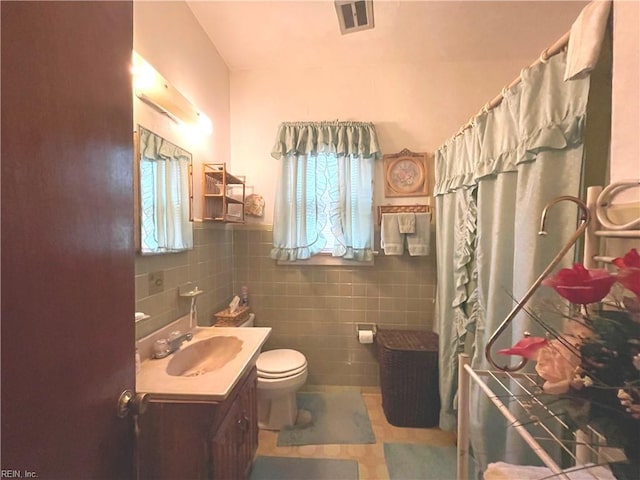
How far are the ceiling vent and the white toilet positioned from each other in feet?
7.20

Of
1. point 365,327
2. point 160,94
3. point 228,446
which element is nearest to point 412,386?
point 365,327

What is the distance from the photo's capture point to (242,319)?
83.5 inches

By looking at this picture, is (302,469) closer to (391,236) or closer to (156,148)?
(391,236)

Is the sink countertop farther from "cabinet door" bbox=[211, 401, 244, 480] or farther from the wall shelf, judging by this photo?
the wall shelf

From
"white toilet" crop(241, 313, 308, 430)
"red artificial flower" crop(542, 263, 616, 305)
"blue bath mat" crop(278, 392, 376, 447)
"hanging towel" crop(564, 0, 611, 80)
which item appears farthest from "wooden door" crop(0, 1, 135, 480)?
"blue bath mat" crop(278, 392, 376, 447)

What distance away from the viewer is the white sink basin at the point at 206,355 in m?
1.37

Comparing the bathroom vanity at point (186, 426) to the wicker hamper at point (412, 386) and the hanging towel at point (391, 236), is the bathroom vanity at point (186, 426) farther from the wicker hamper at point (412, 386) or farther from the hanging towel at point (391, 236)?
the hanging towel at point (391, 236)

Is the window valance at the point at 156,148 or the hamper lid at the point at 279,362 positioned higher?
the window valance at the point at 156,148

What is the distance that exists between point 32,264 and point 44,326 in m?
0.11

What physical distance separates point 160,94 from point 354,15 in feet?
3.86

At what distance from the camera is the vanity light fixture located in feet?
3.97

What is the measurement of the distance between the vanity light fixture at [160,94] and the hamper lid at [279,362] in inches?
63.3

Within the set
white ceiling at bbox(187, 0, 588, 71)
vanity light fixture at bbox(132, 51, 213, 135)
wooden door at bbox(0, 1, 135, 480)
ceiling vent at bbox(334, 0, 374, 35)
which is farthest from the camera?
white ceiling at bbox(187, 0, 588, 71)

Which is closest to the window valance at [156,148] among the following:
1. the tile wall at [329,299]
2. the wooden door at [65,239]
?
the wooden door at [65,239]
